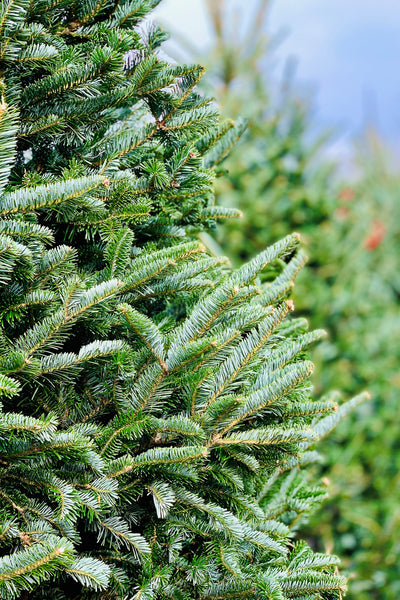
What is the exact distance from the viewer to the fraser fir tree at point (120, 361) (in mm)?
1145

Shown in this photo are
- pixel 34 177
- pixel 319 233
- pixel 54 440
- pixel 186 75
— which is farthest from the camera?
pixel 319 233

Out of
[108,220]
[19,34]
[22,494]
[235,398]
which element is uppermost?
[19,34]

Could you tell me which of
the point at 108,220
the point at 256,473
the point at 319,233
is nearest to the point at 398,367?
the point at 319,233

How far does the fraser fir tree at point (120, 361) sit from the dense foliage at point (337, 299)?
284cm

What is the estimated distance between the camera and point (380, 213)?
6.15 meters

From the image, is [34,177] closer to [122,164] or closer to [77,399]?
[122,164]

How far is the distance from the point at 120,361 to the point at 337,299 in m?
3.65

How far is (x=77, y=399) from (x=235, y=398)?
0.38 metres

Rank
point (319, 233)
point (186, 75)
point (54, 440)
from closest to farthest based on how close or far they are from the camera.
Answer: point (54, 440)
point (186, 75)
point (319, 233)

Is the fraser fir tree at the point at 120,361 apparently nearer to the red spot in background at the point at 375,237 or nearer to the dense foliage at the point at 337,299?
the dense foliage at the point at 337,299

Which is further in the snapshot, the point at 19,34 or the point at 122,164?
the point at 122,164

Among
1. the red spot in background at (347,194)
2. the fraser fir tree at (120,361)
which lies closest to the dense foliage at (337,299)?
the red spot in background at (347,194)

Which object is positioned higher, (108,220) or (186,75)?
(186,75)

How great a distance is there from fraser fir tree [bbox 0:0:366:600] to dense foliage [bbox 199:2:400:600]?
284 centimetres
